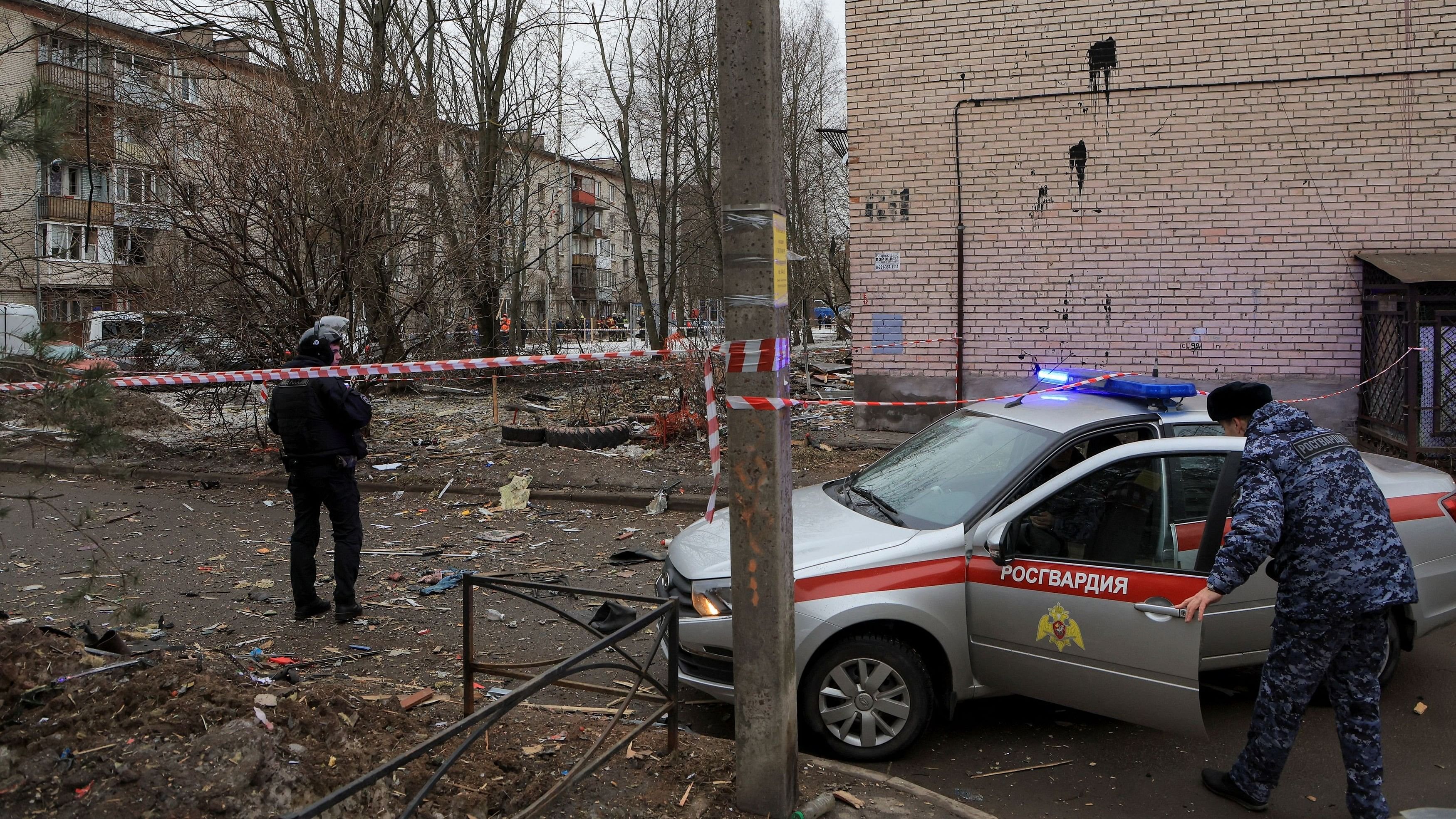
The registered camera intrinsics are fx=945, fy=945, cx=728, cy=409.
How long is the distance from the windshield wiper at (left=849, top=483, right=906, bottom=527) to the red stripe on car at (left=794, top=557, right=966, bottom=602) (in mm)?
347

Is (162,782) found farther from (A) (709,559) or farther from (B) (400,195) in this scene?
(B) (400,195)

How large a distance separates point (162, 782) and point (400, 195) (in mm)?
9986

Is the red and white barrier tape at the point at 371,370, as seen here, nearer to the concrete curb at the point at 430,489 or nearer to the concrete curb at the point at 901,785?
the concrete curb at the point at 430,489

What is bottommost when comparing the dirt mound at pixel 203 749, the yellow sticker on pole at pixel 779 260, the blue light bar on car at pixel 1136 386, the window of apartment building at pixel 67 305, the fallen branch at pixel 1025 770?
the fallen branch at pixel 1025 770

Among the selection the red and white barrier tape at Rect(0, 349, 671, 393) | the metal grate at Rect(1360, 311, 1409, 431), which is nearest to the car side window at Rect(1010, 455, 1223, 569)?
the red and white barrier tape at Rect(0, 349, 671, 393)

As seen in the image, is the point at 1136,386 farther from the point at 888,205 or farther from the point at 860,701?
the point at 888,205

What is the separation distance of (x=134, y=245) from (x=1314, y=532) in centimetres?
1270

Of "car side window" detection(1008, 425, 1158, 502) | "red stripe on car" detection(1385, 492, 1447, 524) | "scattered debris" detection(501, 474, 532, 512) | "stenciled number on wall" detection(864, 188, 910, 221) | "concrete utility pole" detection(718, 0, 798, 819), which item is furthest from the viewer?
"stenciled number on wall" detection(864, 188, 910, 221)

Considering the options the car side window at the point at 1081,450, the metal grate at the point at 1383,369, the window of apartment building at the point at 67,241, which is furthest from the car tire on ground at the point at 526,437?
the metal grate at the point at 1383,369

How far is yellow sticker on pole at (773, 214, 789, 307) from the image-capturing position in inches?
130

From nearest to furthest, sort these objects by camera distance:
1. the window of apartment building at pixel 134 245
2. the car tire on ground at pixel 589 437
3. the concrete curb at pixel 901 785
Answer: the concrete curb at pixel 901 785
the car tire on ground at pixel 589 437
the window of apartment building at pixel 134 245

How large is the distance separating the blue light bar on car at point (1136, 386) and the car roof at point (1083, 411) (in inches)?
1.6

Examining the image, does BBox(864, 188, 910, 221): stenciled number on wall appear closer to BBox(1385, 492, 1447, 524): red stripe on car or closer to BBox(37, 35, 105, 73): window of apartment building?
BBox(1385, 492, 1447, 524): red stripe on car

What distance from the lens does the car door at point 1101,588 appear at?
13.1ft
